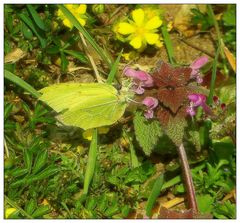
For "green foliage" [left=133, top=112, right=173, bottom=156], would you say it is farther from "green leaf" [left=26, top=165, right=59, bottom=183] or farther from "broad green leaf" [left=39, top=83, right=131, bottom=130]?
"green leaf" [left=26, top=165, right=59, bottom=183]

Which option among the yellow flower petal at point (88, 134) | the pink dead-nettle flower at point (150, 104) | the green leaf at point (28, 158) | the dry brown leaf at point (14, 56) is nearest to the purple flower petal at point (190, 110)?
the pink dead-nettle flower at point (150, 104)

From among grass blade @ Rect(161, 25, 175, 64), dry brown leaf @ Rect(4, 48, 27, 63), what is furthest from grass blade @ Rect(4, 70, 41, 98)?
grass blade @ Rect(161, 25, 175, 64)

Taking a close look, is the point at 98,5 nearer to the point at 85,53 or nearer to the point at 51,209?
the point at 85,53

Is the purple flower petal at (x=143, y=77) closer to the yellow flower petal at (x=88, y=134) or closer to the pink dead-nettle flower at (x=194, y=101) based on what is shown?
the pink dead-nettle flower at (x=194, y=101)

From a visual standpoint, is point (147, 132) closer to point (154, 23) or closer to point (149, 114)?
point (149, 114)

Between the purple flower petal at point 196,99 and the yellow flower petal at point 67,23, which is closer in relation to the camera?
the purple flower petal at point 196,99

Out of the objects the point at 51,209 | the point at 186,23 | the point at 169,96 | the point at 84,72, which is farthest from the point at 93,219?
the point at 186,23
